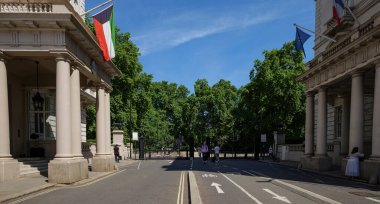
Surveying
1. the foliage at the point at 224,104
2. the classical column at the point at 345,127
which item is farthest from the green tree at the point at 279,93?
the classical column at the point at 345,127

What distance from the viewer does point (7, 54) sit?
15.5 m

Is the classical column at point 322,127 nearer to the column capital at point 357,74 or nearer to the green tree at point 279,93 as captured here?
the column capital at point 357,74

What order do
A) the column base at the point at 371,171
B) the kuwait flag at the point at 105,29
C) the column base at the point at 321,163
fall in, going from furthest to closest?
the column base at the point at 321,163
the kuwait flag at the point at 105,29
the column base at the point at 371,171

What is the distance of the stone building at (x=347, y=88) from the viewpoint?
1669 cm

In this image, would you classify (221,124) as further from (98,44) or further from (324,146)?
(98,44)

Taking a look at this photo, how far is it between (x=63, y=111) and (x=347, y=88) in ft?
64.3

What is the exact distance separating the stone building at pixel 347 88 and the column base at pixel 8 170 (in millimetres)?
15876

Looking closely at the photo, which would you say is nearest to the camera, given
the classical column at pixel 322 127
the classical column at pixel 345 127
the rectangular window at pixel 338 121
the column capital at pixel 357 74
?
the column capital at pixel 357 74

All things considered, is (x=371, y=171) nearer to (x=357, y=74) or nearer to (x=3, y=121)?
(x=357, y=74)

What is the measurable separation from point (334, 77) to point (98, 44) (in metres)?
14.5

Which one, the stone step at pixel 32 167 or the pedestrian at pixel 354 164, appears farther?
the pedestrian at pixel 354 164

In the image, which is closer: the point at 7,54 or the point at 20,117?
the point at 7,54

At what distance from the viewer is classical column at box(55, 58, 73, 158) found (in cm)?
1512


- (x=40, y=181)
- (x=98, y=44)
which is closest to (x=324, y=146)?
(x=98, y=44)
